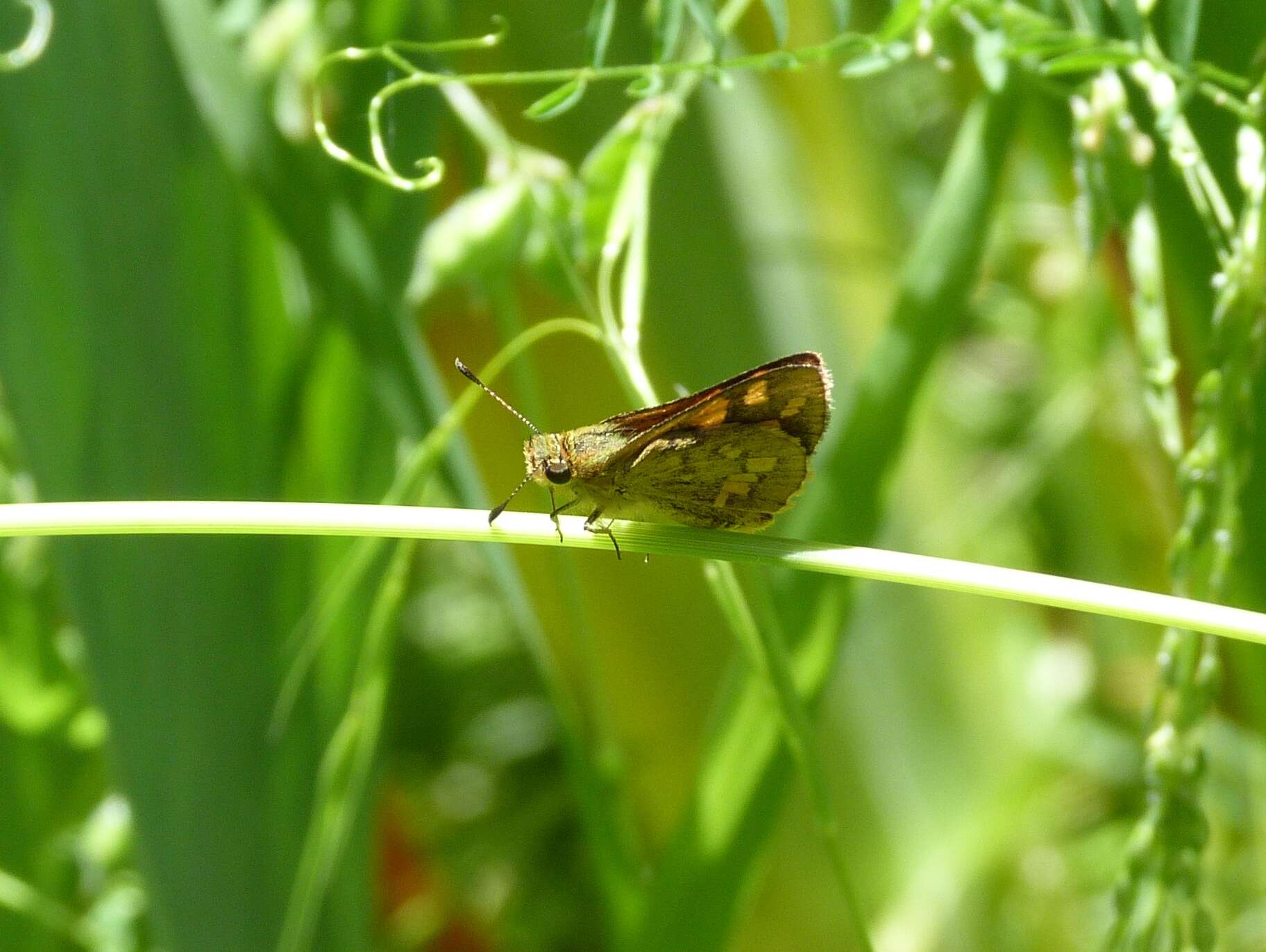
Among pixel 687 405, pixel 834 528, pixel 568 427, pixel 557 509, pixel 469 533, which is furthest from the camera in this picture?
pixel 568 427

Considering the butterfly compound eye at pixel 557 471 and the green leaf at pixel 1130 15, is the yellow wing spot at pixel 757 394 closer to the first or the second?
the butterfly compound eye at pixel 557 471

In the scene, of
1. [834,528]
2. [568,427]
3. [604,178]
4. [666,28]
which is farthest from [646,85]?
[568,427]

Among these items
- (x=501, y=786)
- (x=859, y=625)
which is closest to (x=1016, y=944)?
(x=859, y=625)

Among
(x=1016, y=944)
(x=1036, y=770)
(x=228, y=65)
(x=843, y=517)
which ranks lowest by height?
(x=1016, y=944)

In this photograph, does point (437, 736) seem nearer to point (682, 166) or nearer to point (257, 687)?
point (257, 687)

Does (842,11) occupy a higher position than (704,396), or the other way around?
(842,11)

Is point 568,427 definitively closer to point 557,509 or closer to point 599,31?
point 557,509
